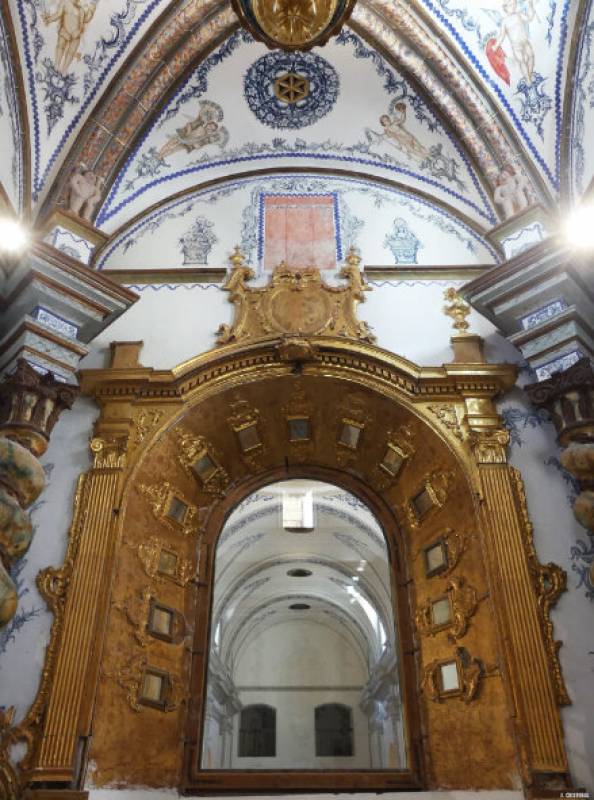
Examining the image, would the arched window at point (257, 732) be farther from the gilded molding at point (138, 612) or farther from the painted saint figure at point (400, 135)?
the painted saint figure at point (400, 135)

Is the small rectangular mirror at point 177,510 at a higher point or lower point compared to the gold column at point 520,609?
higher

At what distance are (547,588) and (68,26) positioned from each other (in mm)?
6495

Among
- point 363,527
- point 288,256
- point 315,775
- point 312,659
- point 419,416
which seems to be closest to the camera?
point 315,775

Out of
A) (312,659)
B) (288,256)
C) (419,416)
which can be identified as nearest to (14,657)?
(419,416)

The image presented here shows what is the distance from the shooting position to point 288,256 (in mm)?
7332

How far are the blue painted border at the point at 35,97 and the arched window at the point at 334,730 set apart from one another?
14719 millimetres

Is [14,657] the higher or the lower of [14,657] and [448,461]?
the lower

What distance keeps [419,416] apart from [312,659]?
13.2 meters

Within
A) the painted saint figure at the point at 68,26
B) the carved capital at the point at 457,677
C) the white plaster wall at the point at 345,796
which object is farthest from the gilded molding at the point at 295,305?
the white plaster wall at the point at 345,796

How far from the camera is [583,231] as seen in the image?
5.89m

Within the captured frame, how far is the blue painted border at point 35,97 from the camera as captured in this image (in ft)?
21.1

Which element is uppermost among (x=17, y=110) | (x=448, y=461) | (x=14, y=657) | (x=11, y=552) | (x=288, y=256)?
(x=17, y=110)

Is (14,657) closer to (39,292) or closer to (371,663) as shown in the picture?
(39,292)

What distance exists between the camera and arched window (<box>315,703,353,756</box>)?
16.6 metres
